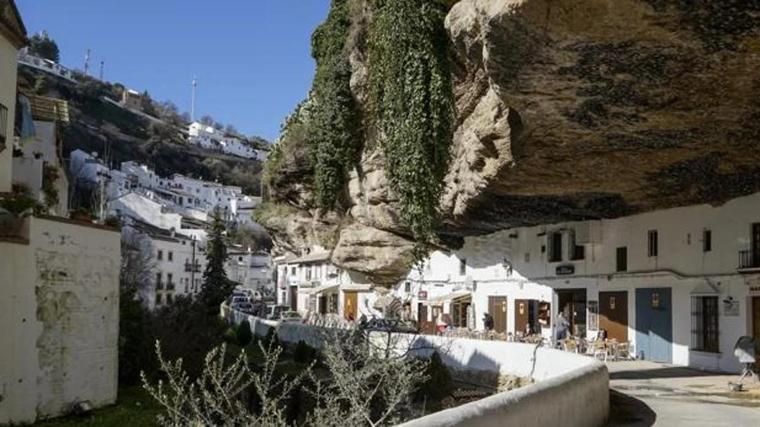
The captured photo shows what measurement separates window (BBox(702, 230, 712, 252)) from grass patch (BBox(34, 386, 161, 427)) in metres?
17.0

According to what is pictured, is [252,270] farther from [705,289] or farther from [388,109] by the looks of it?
[705,289]

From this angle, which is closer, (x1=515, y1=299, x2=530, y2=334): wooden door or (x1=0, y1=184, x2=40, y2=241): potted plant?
(x1=0, y1=184, x2=40, y2=241): potted plant

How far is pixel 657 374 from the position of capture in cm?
2259

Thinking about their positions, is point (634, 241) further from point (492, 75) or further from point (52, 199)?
point (52, 199)

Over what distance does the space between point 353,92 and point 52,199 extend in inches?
655

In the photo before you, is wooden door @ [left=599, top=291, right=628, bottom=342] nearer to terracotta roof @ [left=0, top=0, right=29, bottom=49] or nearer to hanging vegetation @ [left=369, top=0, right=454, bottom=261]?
hanging vegetation @ [left=369, top=0, right=454, bottom=261]

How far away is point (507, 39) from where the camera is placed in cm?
1323

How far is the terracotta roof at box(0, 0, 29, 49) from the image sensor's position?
21156 millimetres

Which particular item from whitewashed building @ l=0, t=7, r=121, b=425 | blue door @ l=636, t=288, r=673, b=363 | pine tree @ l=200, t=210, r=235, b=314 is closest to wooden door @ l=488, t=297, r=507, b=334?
blue door @ l=636, t=288, r=673, b=363

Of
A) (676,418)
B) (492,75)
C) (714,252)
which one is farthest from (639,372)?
(492,75)

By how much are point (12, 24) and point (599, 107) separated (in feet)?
52.5

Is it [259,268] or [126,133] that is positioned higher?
[126,133]

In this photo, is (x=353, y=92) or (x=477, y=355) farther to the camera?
(x=353, y=92)

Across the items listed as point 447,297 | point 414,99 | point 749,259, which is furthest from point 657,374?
point 447,297
